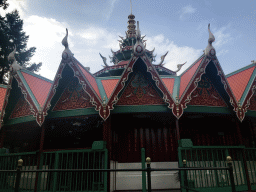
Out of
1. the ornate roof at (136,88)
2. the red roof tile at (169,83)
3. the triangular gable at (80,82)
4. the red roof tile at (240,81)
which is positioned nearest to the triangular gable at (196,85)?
the ornate roof at (136,88)

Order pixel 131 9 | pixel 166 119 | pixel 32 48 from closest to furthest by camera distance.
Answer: pixel 166 119 < pixel 131 9 < pixel 32 48

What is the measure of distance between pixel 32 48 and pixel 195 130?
103ft

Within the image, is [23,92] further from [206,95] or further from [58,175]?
[206,95]

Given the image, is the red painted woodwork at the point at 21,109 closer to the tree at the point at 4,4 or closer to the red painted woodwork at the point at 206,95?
the red painted woodwork at the point at 206,95

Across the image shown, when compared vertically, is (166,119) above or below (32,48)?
below

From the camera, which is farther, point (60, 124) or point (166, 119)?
point (60, 124)

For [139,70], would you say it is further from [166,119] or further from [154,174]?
[154,174]

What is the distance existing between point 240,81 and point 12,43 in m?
30.1

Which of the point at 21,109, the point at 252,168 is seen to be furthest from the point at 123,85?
the point at 252,168

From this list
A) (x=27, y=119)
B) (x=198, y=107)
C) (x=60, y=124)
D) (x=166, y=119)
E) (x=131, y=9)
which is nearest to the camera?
(x=198, y=107)

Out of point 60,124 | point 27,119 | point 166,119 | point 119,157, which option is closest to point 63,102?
point 27,119

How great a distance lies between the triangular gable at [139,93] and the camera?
823cm

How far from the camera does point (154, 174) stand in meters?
8.51

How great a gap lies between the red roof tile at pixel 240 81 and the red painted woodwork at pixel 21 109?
9.20 metres
